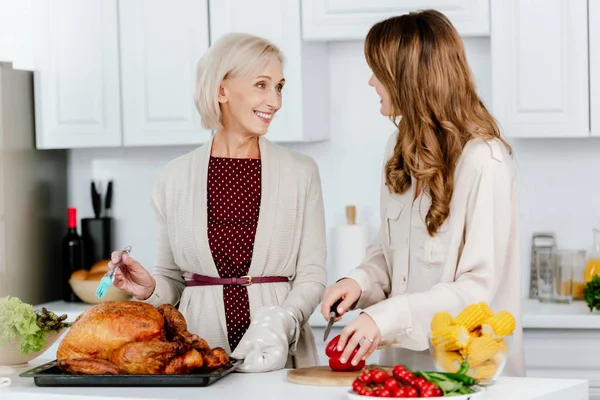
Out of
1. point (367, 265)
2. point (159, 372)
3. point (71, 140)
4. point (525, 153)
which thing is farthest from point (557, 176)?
point (159, 372)

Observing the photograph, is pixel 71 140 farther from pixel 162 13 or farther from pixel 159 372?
pixel 159 372

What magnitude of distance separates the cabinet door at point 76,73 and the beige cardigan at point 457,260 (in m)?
1.77

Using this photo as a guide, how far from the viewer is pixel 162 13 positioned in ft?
11.5

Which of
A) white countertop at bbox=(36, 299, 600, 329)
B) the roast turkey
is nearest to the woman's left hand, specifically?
the roast turkey

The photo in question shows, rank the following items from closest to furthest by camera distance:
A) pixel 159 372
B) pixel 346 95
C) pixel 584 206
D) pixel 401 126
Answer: pixel 159 372
pixel 401 126
pixel 584 206
pixel 346 95

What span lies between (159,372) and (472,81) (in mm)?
905

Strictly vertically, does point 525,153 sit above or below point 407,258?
above

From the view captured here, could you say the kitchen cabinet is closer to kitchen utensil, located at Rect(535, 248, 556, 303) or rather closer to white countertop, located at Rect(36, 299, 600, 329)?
white countertop, located at Rect(36, 299, 600, 329)

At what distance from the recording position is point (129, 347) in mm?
1832

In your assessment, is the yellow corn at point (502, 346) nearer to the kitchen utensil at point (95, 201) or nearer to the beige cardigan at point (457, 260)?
the beige cardigan at point (457, 260)

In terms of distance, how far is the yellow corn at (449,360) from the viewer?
162 centimetres

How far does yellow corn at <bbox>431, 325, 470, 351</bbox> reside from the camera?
160 centimetres

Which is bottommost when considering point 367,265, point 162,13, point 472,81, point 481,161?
point 367,265

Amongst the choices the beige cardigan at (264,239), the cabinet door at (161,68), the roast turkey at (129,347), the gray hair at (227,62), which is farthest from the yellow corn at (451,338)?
the cabinet door at (161,68)
